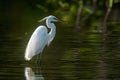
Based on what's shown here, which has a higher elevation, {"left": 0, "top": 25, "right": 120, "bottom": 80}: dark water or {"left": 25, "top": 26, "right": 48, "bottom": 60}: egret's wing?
{"left": 25, "top": 26, "right": 48, "bottom": 60}: egret's wing

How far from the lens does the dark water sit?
39.2ft

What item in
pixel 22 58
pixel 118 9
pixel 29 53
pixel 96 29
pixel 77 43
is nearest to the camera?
pixel 29 53

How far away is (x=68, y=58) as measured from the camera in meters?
14.3

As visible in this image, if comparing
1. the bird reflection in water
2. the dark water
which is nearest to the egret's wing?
the dark water

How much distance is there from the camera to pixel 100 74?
1198 centimetres

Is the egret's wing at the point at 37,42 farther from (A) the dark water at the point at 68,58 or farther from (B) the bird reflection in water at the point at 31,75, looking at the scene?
(B) the bird reflection in water at the point at 31,75

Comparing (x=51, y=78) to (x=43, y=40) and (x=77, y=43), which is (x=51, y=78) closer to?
(x=43, y=40)

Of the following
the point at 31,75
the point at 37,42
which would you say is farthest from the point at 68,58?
the point at 31,75

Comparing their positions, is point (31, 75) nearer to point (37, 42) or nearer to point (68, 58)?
point (37, 42)

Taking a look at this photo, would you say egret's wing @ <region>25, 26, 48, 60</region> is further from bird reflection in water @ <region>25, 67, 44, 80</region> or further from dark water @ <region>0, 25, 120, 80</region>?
bird reflection in water @ <region>25, 67, 44, 80</region>

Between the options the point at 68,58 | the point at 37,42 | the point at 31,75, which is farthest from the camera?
the point at 68,58

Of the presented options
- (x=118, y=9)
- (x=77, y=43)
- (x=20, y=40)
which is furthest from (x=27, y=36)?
(x=118, y=9)

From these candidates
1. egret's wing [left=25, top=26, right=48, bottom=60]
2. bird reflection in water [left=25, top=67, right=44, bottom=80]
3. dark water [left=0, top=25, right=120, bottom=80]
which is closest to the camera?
bird reflection in water [left=25, top=67, right=44, bottom=80]

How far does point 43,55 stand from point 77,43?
226 centimetres
